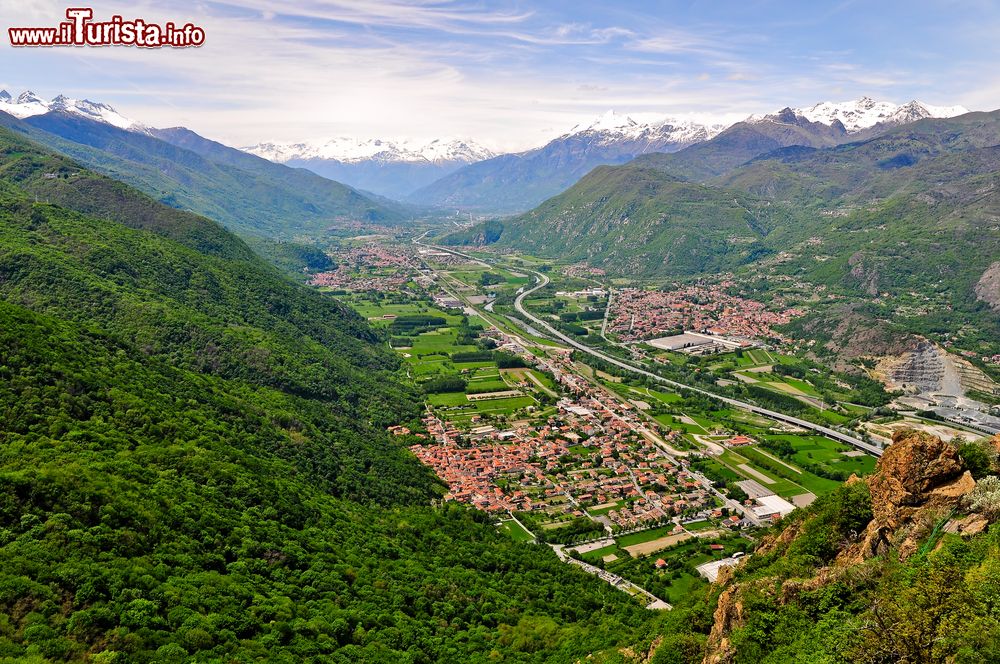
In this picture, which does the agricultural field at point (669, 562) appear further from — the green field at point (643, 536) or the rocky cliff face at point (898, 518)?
the rocky cliff face at point (898, 518)

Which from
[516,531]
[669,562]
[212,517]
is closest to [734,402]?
[669,562]

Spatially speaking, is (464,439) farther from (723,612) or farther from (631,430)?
(723,612)

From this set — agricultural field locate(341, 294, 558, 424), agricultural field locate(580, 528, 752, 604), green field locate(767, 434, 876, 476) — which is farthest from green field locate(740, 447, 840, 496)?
agricultural field locate(341, 294, 558, 424)

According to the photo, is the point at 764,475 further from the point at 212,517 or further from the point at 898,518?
the point at 212,517

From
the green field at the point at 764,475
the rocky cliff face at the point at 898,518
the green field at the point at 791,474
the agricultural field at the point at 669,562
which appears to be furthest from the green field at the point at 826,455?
the rocky cliff face at the point at 898,518

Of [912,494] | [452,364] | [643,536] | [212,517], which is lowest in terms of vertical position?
[643,536]

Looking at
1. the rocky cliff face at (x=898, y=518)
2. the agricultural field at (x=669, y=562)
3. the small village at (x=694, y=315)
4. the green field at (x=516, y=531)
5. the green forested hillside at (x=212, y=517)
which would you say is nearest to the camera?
the rocky cliff face at (x=898, y=518)

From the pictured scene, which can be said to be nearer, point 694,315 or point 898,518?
point 898,518

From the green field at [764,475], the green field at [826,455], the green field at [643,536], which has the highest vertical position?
the green field at [826,455]
